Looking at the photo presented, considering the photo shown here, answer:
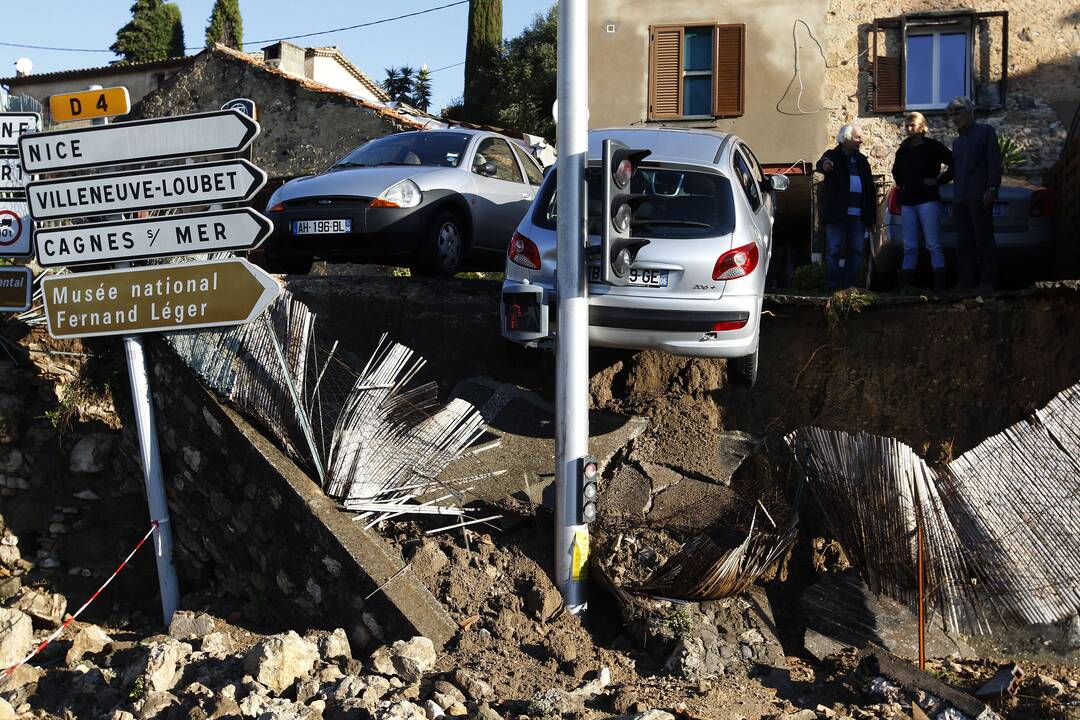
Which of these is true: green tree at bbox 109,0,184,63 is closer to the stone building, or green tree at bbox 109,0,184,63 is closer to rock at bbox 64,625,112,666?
the stone building

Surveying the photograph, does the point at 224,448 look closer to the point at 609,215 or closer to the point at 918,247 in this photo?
the point at 609,215

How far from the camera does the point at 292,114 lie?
2298cm

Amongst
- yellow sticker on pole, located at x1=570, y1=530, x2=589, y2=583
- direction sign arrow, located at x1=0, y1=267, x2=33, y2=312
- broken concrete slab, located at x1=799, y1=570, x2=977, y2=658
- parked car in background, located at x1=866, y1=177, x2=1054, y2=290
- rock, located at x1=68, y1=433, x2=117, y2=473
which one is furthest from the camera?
parked car in background, located at x1=866, y1=177, x2=1054, y2=290

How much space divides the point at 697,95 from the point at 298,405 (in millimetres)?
12502

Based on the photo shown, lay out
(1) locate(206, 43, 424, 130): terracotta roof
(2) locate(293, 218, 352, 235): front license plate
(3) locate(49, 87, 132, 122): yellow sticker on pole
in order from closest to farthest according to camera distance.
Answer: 1. (3) locate(49, 87, 132, 122): yellow sticker on pole
2. (2) locate(293, 218, 352, 235): front license plate
3. (1) locate(206, 43, 424, 130): terracotta roof

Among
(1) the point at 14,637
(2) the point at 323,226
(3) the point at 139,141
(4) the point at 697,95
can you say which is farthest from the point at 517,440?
(4) the point at 697,95

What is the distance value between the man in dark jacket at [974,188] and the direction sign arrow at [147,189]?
236 inches

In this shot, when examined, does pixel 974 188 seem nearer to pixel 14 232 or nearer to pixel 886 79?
pixel 14 232

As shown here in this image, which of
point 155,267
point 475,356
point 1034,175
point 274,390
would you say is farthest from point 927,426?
point 1034,175

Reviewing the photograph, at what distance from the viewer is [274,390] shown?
7.64 meters

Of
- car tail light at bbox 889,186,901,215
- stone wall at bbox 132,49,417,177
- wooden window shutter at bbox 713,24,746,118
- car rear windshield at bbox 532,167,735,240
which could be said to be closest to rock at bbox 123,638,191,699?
car rear windshield at bbox 532,167,735,240

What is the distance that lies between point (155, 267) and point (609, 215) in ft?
9.79

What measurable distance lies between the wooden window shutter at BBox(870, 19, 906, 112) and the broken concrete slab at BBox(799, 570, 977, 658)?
12286 mm

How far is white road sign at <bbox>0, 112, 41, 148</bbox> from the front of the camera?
8570 millimetres
